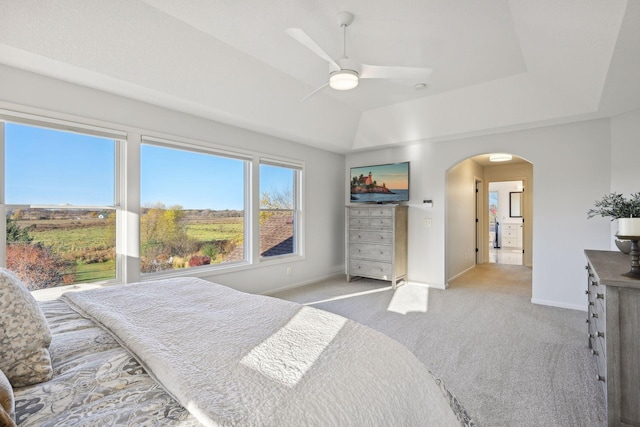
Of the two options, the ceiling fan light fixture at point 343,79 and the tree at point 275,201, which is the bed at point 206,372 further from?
the tree at point 275,201

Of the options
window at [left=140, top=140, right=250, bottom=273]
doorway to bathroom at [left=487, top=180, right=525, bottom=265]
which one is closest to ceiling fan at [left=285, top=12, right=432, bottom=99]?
window at [left=140, top=140, right=250, bottom=273]

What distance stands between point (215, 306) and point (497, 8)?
2921 millimetres

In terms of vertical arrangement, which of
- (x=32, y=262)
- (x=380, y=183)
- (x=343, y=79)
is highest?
(x=343, y=79)

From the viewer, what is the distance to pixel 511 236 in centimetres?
1030

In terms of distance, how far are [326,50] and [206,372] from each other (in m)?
2.91

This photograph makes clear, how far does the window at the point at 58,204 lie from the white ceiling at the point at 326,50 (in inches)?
22.2

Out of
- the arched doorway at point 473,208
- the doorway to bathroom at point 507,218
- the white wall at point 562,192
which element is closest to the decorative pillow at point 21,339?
the white wall at point 562,192

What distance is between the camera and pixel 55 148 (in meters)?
2.67

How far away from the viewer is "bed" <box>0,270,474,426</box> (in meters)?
0.78

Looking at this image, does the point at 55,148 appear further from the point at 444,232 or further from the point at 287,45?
the point at 444,232

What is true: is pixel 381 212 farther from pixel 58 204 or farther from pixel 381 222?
pixel 58 204

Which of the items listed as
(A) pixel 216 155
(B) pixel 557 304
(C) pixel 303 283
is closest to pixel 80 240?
(A) pixel 216 155

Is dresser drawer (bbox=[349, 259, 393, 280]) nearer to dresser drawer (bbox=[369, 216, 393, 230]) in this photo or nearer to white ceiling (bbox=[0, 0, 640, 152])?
dresser drawer (bbox=[369, 216, 393, 230])

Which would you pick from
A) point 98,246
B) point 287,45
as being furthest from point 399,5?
point 98,246
